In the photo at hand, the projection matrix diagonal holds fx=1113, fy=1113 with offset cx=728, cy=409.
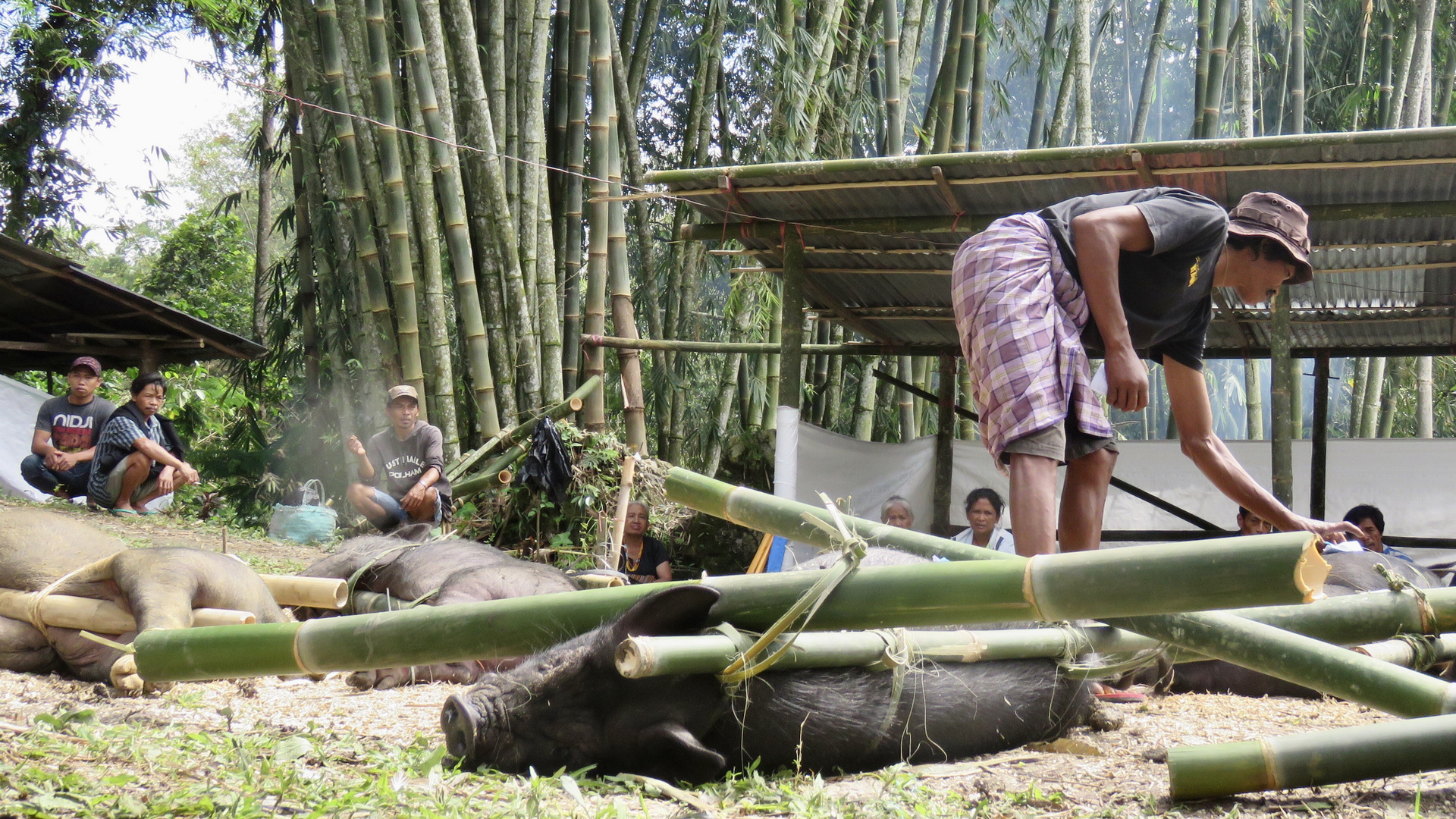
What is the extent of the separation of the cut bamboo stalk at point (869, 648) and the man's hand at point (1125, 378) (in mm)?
596

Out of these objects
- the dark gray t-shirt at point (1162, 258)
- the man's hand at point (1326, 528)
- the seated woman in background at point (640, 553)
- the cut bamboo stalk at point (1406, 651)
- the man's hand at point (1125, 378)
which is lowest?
the seated woman in background at point (640, 553)

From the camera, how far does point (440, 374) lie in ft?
23.9

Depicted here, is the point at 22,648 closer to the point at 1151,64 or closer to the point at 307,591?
the point at 307,591

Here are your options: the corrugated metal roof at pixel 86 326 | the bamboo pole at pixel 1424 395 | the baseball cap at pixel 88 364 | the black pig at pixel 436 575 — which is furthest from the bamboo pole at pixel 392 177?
the bamboo pole at pixel 1424 395

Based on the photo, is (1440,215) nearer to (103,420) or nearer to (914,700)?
(914,700)

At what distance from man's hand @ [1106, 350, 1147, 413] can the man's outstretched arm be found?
38 cm

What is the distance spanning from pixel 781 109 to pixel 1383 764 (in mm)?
6511

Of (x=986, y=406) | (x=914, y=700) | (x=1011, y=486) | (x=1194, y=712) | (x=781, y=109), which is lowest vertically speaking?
(x=1194, y=712)

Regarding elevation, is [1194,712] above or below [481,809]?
below

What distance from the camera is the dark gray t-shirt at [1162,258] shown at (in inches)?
113

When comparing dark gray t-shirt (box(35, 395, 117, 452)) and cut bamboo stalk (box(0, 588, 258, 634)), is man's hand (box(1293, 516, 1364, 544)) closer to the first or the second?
cut bamboo stalk (box(0, 588, 258, 634))

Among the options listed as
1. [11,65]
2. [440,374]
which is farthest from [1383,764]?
[11,65]

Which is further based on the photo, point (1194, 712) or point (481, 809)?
point (1194, 712)

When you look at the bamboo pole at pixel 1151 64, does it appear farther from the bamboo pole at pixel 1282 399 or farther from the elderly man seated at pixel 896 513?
the elderly man seated at pixel 896 513
